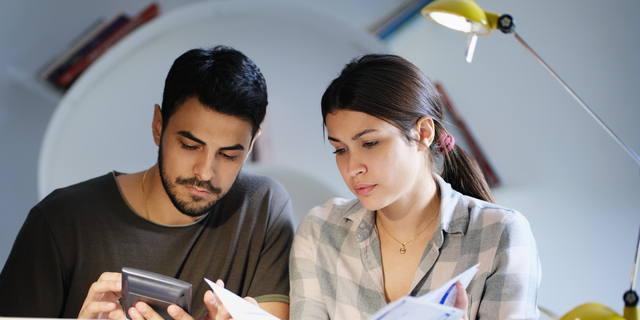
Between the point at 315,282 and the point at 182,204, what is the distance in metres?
0.38

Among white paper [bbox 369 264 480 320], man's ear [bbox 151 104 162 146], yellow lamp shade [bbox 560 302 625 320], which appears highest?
man's ear [bbox 151 104 162 146]

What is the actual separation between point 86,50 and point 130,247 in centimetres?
88

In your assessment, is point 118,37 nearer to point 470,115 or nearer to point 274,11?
point 274,11

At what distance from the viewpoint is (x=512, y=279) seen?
3.26 ft

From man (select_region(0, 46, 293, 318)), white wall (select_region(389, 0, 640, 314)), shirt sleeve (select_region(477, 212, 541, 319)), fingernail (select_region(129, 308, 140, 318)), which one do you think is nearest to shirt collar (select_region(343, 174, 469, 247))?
shirt sleeve (select_region(477, 212, 541, 319))

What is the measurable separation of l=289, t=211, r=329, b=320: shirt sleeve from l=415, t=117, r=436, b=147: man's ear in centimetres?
35

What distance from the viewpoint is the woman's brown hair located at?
3.51ft

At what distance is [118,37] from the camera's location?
5.73 ft

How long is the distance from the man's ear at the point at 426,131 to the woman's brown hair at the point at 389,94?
17 millimetres

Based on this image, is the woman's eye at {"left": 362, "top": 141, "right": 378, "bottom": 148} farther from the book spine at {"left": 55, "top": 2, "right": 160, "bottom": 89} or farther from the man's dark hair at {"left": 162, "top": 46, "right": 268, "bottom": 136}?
the book spine at {"left": 55, "top": 2, "right": 160, "bottom": 89}

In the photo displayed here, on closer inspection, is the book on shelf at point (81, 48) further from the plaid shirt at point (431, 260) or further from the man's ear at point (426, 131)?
the man's ear at point (426, 131)

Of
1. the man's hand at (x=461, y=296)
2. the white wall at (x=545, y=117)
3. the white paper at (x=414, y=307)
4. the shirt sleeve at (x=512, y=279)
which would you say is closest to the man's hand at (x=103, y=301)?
the white paper at (x=414, y=307)

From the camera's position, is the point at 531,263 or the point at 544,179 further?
the point at 544,179

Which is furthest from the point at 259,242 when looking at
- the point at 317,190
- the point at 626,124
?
the point at 626,124
